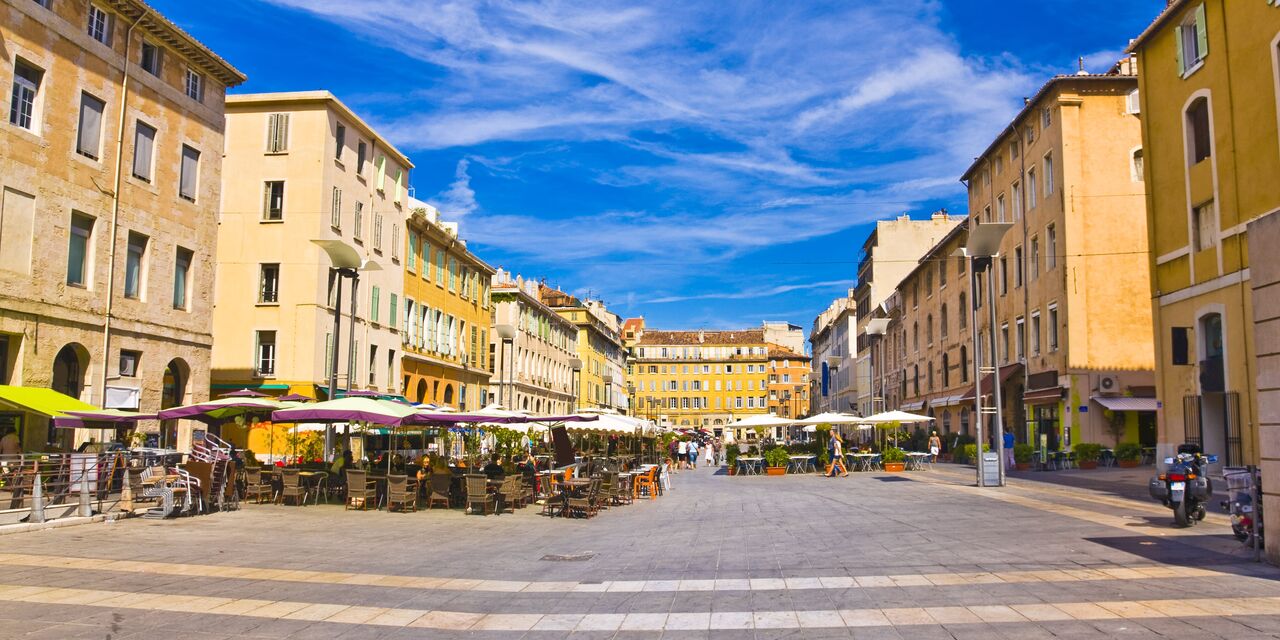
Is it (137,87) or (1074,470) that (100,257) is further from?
(1074,470)

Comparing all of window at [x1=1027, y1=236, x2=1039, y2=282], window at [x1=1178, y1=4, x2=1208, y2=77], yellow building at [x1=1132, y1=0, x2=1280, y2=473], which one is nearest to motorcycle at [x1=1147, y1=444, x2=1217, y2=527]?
yellow building at [x1=1132, y1=0, x2=1280, y2=473]

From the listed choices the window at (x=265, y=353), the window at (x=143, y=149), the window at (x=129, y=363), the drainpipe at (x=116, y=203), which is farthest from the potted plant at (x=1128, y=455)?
the window at (x=143, y=149)

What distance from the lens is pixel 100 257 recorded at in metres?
22.0

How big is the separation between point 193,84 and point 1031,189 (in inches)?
1246

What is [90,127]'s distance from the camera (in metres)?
21.9

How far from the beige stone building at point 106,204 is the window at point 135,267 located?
1.7 inches

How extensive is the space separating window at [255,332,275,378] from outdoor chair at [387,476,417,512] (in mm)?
15881

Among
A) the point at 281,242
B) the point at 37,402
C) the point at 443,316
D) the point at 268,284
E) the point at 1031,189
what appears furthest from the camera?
the point at 443,316

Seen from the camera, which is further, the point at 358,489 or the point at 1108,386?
the point at 1108,386

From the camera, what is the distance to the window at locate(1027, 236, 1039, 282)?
122ft

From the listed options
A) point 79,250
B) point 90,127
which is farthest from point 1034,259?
point 79,250

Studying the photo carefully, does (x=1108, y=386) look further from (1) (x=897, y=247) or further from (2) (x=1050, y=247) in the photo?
(1) (x=897, y=247)

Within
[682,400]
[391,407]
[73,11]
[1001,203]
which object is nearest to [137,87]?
[73,11]

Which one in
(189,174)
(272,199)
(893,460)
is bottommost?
(893,460)
